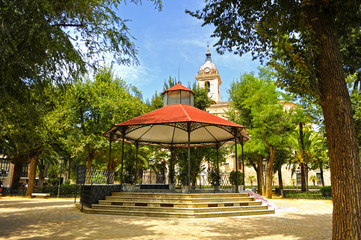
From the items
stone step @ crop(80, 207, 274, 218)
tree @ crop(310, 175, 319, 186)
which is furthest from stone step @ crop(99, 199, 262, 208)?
tree @ crop(310, 175, 319, 186)

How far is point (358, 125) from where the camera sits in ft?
58.7

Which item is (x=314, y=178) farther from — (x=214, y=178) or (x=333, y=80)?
(x=333, y=80)

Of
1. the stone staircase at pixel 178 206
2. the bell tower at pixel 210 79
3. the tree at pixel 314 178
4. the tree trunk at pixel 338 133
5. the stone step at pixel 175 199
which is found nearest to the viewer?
the tree trunk at pixel 338 133

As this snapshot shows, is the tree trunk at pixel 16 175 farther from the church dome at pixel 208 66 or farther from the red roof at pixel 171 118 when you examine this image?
the church dome at pixel 208 66

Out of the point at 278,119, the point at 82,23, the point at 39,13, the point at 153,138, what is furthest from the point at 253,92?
the point at 39,13

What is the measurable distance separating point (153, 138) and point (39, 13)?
541 inches

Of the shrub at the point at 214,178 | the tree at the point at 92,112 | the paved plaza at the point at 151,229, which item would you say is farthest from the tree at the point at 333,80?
the tree at the point at 92,112

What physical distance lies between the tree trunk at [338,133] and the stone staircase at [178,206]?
6303 mm

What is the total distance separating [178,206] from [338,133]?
302 inches

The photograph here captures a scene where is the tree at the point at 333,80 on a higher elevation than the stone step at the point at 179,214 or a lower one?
higher

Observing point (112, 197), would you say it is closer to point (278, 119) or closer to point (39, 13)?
point (39, 13)

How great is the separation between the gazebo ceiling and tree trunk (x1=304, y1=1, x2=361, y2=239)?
7.35m

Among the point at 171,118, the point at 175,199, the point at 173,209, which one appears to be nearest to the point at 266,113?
the point at 171,118

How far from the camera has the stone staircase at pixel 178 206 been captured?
10.9 metres
